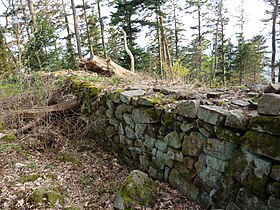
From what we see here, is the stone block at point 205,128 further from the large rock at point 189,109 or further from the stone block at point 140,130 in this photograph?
the stone block at point 140,130

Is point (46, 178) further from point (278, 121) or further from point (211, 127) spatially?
point (278, 121)

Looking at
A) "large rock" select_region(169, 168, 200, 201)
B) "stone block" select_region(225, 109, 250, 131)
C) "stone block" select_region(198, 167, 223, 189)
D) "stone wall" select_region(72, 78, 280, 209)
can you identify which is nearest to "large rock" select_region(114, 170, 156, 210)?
"large rock" select_region(169, 168, 200, 201)

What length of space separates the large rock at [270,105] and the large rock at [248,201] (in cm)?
75

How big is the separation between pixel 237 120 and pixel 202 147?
586 millimetres

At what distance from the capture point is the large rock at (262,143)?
169cm

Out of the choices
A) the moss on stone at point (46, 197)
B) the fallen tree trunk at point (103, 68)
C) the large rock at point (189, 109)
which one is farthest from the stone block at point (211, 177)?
the fallen tree trunk at point (103, 68)

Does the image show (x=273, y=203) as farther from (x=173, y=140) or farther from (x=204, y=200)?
(x=173, y=140)

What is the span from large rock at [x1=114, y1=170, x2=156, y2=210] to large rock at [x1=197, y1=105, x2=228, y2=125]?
114 cm

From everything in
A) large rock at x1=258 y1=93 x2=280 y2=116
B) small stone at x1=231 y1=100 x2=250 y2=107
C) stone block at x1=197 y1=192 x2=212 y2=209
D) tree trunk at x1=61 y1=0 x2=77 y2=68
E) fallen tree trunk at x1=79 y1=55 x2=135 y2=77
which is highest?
tree trunk at x1=61 y1=0 x2=77 y2=68

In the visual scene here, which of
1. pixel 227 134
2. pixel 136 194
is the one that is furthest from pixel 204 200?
pixel 227 134

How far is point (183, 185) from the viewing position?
2791mm

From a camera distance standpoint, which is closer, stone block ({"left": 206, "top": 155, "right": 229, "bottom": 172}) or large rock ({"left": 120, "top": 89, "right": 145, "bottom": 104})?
stone block ({"left": 206, "top": 155, "right": 229, "bottom": 172})

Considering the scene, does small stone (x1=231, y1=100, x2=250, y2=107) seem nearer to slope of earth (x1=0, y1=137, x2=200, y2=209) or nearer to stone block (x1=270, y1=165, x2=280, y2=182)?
stone block (x1=270, y1=165, x2=280, y2=182)

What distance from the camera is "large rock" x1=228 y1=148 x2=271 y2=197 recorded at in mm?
1771
